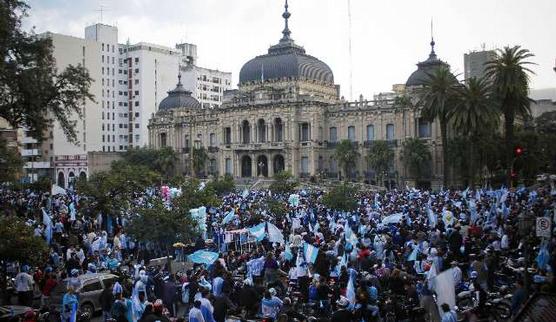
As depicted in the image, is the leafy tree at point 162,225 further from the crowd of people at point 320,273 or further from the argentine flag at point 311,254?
the argentine flag at point 311,254

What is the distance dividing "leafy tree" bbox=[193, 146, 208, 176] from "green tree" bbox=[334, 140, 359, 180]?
20.9 metres

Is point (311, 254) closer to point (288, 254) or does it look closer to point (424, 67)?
point (288, 254)

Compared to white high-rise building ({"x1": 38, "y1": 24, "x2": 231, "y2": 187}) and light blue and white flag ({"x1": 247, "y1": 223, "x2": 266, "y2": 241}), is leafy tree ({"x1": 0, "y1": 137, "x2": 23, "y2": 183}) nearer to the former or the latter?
light blue and white flag ({"x1": 247, "y1": 223, "x2": 266, "y2": 241})

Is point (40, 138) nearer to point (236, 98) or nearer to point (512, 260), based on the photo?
point (512, 260)

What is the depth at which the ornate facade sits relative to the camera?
71438 mm

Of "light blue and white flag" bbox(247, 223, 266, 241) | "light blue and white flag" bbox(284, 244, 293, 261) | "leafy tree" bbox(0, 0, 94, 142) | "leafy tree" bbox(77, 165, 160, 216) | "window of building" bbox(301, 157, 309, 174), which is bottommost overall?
"light blue and white flag" bbox(284, 244, 293, 261)

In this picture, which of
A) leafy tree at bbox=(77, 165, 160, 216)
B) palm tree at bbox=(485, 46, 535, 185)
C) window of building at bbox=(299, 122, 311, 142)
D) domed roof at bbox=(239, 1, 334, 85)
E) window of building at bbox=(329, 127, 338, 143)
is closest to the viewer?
leafy tree at bbox=(77, 165, 160, 216)

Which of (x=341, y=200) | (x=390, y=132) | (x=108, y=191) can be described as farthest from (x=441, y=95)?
(x=108, y=191)

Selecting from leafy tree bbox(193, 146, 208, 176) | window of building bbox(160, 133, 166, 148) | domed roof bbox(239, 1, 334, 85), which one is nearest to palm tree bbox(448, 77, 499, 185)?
domed roof bbox(239, 1, 334, 85)

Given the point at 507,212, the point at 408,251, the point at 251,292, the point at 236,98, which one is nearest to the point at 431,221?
the point at 507,212

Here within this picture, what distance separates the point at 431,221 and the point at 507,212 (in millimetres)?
4844

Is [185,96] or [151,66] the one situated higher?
[151,66]

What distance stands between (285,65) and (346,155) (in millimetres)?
16385

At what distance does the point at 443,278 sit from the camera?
1289 centimetres
